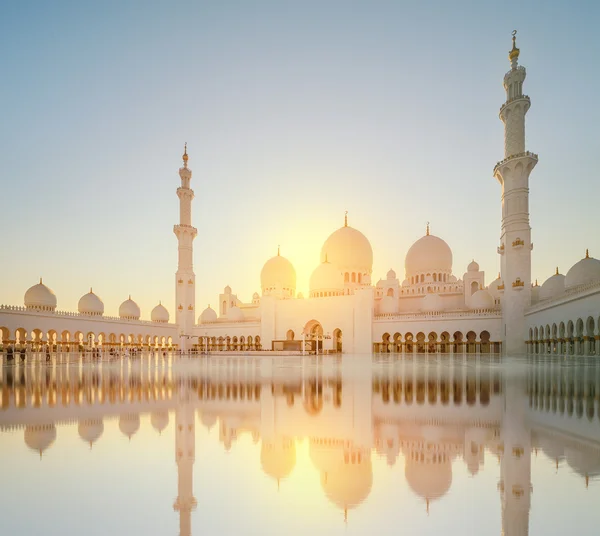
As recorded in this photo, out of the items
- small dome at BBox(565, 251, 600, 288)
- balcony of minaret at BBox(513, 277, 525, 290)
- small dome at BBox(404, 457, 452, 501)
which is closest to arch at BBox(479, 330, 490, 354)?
balcony of minaret at BBox(513, 277, 525, 290)

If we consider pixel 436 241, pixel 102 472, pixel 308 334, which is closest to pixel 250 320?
pixel 308 334

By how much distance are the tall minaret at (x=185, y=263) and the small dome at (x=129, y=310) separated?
3.41m

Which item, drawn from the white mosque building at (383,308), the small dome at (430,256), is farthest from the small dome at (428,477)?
the small dome at (430,256)

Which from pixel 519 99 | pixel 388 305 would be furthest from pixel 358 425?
pixel 388 305

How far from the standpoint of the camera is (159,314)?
42406 millimetres

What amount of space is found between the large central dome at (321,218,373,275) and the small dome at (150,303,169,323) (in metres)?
15.4

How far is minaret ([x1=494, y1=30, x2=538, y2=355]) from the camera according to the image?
25.6 m

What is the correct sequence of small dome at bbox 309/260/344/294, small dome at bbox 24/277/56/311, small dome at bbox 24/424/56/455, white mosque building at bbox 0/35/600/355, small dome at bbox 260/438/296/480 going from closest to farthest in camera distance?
small dome at bbox 260/438/296/480 → small dome at bbox 24/424/56/455 → white mosque building at bbox 0/35/600/355 → small dome at bbox 24/277/56/311 → small dome at bbox 309/260/344/294

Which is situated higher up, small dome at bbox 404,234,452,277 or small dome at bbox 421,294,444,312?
small dome at bbox 404,234,452,277

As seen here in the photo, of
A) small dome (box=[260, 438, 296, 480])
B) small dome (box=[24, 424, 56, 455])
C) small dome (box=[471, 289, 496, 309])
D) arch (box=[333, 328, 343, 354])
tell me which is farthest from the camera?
arch (box=[333, 328, 343, 354])

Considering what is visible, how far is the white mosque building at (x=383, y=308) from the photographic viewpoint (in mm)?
24406

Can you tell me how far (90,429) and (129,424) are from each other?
268 millimetres

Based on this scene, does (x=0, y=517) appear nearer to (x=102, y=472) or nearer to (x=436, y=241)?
(x=102, y=472)

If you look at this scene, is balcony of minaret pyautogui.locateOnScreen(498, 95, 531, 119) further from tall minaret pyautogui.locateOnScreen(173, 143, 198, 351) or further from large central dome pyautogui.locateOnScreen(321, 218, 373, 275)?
tall minaret pyautogui.locateOnScreen(173, 143, 198, 351)
